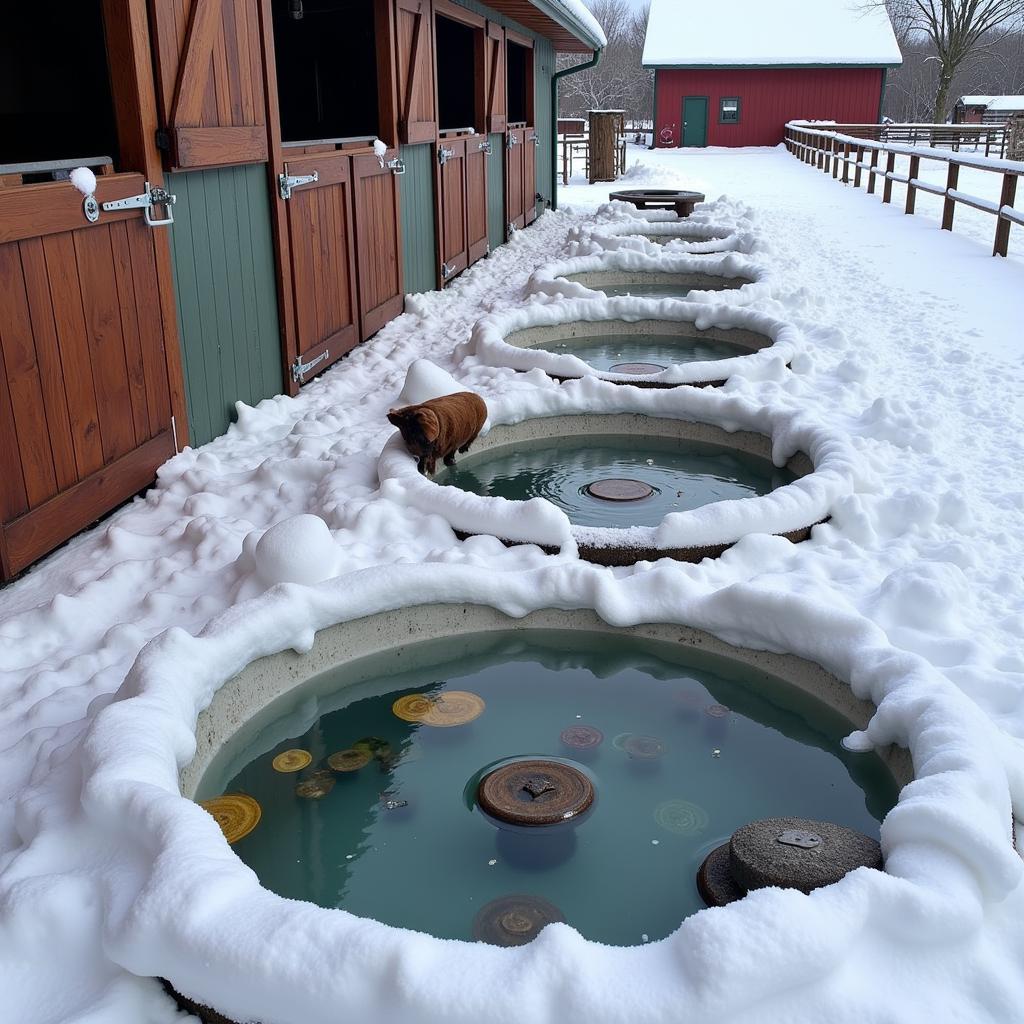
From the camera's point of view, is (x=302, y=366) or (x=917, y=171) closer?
(x=302, y=366)

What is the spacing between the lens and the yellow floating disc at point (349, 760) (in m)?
A: 2.91

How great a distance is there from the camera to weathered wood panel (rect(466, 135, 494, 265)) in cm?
1054

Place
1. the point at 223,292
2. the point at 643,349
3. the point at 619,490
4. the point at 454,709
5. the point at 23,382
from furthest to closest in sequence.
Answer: the point at 643,349 < the point at 223,292 < the point at 619,490 < the point at 23,382 < the point at 454,709

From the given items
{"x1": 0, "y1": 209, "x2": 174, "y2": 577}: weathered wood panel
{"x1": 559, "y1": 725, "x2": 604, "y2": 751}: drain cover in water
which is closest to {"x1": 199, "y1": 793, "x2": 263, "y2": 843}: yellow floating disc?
{"x1": 559, "y1": 725, "x2": 604, "y2": 751}: drain cover in water

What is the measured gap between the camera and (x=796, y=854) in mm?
2328

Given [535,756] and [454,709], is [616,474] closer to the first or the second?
[454,709]

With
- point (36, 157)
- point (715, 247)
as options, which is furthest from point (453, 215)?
point (36, 157)

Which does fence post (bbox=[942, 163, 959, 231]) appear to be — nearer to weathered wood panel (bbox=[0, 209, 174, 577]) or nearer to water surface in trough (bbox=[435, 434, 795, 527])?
water surface in trough (bbox=[435, 434, 795, 527])

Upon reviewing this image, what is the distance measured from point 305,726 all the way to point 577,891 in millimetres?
1046

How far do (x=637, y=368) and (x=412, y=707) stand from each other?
13.4 feet

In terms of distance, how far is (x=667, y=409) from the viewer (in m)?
5.49

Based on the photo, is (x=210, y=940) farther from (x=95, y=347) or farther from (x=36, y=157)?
(x=36, y=157)

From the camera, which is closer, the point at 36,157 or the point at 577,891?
the point at 577,891

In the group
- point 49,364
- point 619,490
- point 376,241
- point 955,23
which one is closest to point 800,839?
point 619,490
